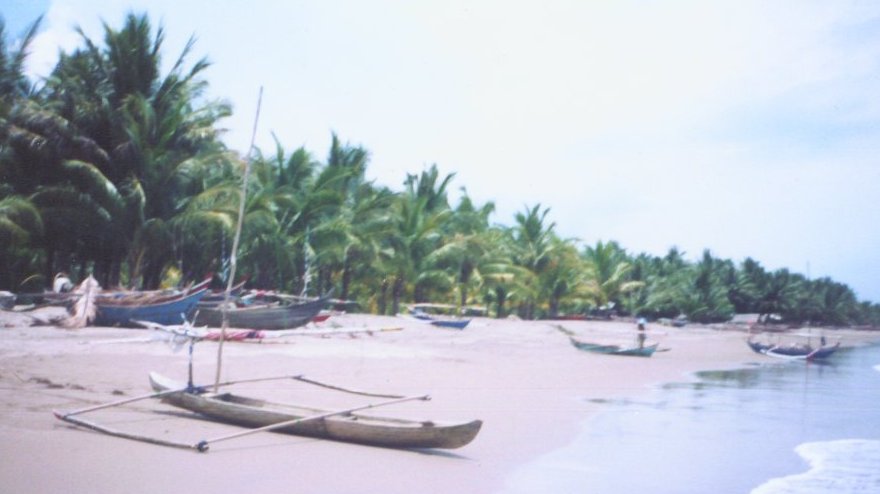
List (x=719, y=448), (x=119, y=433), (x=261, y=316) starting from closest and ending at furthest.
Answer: (x=119, y=433), (x=719, y=448), (x=261, y=316)

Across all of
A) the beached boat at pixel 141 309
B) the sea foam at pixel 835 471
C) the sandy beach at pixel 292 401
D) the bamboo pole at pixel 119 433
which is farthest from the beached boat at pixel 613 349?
the bamboo pole at pixel 119 433

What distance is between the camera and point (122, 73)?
19.0 metres

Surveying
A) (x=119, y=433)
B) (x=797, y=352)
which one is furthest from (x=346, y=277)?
(x=119, y=433)

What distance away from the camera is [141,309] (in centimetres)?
1498

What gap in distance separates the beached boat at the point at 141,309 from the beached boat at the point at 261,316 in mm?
965

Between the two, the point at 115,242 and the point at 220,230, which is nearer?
the point at 115,242

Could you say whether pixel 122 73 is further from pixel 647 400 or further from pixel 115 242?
pixel 647 400

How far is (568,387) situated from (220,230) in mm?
11025

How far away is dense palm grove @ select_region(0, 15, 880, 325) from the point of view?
57.6 ft

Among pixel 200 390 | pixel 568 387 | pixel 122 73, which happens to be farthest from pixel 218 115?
pixel 200 390

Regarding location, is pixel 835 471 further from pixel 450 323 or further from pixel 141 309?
pixel 450 323

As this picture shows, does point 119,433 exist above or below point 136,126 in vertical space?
below

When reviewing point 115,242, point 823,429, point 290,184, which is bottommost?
point 823,429

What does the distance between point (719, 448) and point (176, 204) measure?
14811 millimetres
